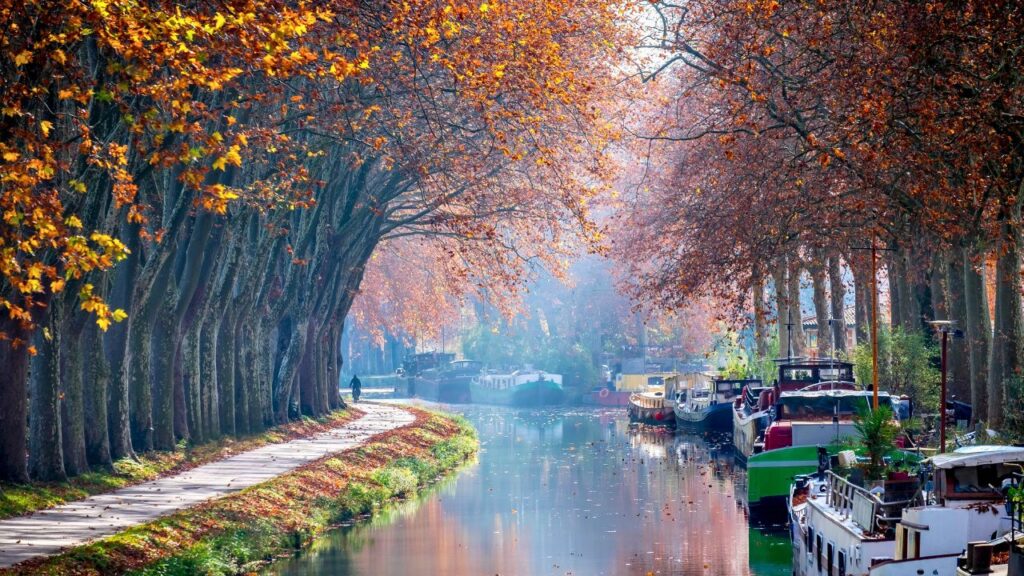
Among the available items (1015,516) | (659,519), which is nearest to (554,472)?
(659,519)

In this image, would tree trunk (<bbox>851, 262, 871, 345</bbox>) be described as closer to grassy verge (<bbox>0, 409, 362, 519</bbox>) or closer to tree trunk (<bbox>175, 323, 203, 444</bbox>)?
grassy verge (<bbox>0, 409, 362, 519</bbox>)

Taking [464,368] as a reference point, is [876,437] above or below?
below

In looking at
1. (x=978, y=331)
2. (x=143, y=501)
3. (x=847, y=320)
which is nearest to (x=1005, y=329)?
(x=978, y=331)

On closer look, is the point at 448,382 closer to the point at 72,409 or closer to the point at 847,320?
the point at 847,320

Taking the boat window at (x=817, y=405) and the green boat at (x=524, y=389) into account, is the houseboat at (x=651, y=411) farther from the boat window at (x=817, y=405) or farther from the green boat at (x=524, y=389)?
the boat window at (x=817, y=405)

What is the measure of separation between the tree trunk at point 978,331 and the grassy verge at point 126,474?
17.6m

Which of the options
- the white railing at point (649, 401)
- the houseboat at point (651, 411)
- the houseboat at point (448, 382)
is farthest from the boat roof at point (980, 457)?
the houseboat at point (448, 382)

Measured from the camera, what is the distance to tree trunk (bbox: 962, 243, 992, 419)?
32.0m

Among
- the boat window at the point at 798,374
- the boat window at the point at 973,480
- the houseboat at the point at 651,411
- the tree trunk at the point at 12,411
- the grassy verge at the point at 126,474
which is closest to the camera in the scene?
the boat window at the point at 973,480

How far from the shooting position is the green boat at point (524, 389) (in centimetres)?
9456

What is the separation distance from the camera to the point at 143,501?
25812 millimetres

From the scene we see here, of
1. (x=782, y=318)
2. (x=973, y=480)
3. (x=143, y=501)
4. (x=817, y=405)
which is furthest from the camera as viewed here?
(x=782, y=318)

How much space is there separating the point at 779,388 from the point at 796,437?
1128 cm

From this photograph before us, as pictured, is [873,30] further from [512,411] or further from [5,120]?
[512,411]
